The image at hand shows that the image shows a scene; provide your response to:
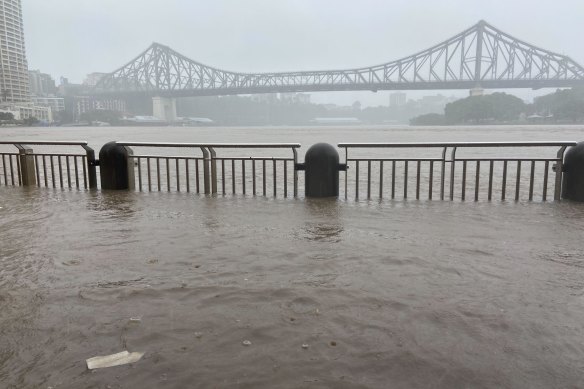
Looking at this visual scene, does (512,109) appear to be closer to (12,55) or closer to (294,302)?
(294,302)

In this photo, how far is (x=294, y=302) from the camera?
10.6 feet

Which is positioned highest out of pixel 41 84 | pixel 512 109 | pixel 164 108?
pixel 41 84

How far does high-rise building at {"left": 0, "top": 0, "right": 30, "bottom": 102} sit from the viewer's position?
92.1 meters

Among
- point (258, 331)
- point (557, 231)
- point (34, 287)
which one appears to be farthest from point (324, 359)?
point (557, 231)

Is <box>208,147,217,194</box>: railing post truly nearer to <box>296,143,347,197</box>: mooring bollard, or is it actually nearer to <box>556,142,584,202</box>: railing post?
<box>296,143,347,197</box>: mooring bollard

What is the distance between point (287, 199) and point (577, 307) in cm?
494

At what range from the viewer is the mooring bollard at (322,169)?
743 cm

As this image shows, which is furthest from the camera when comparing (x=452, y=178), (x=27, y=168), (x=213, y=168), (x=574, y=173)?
(x=27, y=168)

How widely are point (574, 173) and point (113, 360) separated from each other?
6.87 meters

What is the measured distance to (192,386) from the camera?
2266 millimetres

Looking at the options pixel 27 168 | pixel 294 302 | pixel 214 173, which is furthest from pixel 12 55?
pixel 294 302

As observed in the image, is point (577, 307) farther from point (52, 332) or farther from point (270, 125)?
point (270, 125)

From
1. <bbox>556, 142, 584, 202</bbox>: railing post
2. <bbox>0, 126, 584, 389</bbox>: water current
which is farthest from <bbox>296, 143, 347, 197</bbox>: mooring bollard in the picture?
<bbox>556, 142, 584, 202</bbox>: railing post

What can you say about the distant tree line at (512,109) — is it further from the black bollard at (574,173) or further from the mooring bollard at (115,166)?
the mooring bollard at (115,166)
